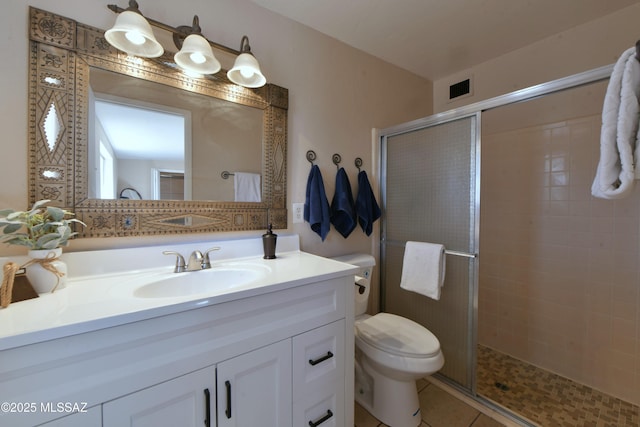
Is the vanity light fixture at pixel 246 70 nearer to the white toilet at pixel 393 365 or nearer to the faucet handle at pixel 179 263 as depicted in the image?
the faucet handle at pixel 179 263

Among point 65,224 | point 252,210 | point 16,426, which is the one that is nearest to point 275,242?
point 252,210

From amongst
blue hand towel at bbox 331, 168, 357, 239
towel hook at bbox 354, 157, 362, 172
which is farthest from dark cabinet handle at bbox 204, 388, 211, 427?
towel hook at bbox 354, 157, 362, 172

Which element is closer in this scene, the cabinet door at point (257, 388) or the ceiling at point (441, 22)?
the cabinet door at point (257, 388)

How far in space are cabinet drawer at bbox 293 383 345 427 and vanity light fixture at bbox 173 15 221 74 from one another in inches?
56.2

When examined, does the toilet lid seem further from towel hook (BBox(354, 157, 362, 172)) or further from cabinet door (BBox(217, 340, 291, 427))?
towel hook (BBox(354, 157, 362, 172))

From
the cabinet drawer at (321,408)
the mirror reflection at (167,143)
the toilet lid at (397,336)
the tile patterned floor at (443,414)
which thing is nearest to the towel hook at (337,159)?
the mirror reflection at (167,143)

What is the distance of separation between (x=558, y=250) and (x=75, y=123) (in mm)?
2673

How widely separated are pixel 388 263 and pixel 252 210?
108 cm

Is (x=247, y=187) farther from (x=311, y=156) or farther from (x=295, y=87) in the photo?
(x=295, y=87)

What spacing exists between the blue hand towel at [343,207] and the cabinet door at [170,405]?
1.08m

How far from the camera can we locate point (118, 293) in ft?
2.58

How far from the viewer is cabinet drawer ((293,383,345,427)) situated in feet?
3.07

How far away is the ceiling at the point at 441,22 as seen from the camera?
1.39 metres

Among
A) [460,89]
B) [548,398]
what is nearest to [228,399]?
[548,398]
